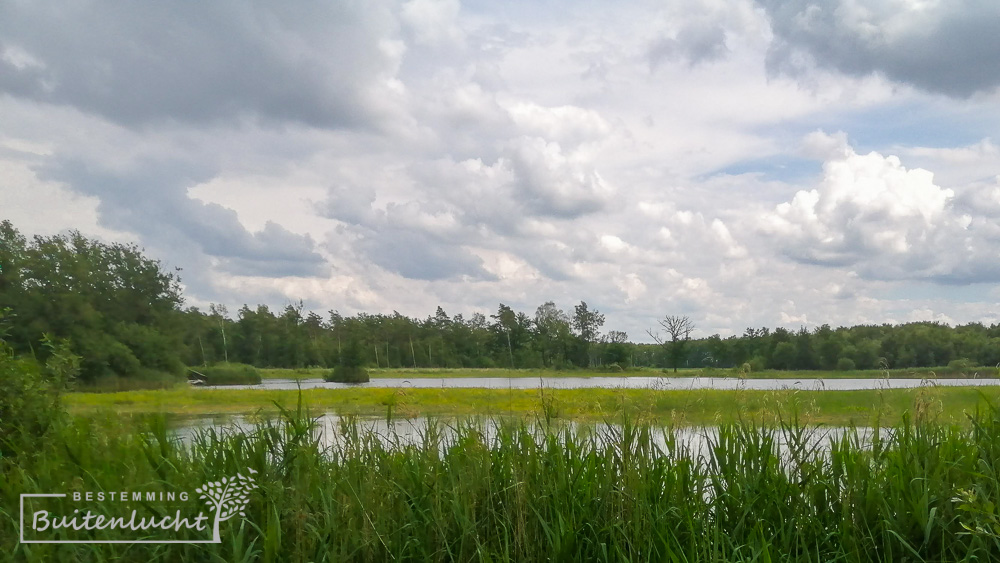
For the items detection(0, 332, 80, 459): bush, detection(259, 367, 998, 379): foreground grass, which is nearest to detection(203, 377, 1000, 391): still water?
detection(259, 367, 998, 379): foreground grass

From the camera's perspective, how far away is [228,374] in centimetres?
680

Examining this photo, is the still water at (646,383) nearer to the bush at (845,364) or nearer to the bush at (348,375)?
the bush at (348,375)

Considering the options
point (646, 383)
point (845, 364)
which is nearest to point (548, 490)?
point (646, 383)

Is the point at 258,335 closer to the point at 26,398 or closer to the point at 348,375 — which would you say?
the point at 348,375

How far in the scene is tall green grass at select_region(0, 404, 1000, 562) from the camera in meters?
3.76

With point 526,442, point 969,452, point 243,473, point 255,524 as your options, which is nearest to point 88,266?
point 243,473

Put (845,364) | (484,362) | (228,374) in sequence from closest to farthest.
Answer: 1. (228,374)
2. (484,362)
3. (845,364)

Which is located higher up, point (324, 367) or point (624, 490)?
point (324, 367)

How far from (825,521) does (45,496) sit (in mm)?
4942

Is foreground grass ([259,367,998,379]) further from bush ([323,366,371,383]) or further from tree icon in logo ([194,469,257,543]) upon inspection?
tree icon in logo ([194,469,257,543])

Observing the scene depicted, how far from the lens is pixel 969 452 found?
473 centimetres

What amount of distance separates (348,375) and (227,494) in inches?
240

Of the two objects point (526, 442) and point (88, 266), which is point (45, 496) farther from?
point (526, 442)

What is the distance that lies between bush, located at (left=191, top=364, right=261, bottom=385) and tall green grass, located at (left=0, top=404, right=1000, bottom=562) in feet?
5.75
